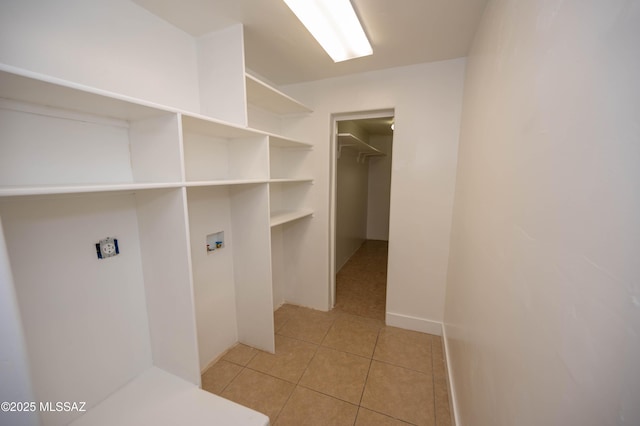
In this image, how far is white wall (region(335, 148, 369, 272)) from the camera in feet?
12.1

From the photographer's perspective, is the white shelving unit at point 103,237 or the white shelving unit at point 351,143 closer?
the white shelving unit at point 103,237

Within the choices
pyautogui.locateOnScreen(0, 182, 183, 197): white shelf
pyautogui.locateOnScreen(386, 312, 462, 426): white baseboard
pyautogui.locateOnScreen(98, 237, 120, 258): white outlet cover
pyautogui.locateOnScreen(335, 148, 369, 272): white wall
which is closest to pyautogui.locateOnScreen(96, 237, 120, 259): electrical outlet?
pyautogui.locateOnScreen(98, 237, 120, 258): white outlet cover

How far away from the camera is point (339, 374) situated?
1782 millimetres

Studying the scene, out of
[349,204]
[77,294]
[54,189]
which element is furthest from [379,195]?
[54,189]

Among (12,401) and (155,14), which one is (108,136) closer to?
(155,14)

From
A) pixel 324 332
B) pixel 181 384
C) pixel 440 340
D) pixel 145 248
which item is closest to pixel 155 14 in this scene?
pixel 145 248

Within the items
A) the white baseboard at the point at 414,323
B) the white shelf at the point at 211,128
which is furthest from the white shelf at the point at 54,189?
the white baseboard at the point at 414,323

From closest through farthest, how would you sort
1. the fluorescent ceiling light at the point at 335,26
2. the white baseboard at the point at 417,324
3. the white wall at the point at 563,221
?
1. the white wall at the point at 563,221
2. the fluorescent ceiling light at the point at 335,26
3. the white baseboard at the point at 417,324

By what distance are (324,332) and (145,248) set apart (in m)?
1.73

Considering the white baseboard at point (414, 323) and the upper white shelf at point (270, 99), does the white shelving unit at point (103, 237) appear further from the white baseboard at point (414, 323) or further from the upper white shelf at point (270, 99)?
the white baseboard at point (414, 323)

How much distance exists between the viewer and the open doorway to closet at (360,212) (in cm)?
267

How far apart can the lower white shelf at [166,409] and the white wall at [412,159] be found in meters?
1.59

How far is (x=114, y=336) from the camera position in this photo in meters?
1.23

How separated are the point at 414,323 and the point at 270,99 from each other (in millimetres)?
2534
